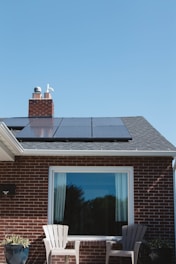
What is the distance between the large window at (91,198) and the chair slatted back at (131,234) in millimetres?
342

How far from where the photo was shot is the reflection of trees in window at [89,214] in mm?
8234

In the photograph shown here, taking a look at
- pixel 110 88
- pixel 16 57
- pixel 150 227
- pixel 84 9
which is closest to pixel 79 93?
pixel 110 88

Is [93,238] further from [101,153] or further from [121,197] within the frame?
[101,153]

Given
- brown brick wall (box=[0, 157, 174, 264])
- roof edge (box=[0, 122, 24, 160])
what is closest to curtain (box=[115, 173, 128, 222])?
brown brick wall (box=[0, 157, 174, 264])

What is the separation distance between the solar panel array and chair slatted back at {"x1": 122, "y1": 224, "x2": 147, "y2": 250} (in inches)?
79.2

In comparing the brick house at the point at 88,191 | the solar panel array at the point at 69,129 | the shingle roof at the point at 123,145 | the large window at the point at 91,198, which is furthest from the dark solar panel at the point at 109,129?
the large window at the point at 91,198

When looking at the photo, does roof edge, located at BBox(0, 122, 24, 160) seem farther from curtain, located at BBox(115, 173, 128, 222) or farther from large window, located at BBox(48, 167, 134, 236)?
curtain, located at BBox(115, 173, 128, 222)

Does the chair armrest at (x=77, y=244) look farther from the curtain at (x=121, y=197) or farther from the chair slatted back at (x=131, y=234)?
the curtain at (x=121, y=197)

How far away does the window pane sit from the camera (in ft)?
27.1

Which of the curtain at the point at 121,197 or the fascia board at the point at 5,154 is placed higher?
the fascia board at the point at 5,154

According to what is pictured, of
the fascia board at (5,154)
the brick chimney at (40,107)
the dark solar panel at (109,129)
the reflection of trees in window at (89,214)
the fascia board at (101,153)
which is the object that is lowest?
the reflection of trees in window at (89,214)

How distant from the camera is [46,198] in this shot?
830 cm

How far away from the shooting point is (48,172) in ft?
27.6

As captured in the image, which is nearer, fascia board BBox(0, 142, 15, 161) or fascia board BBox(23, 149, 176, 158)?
fascia board BBox(0, 142, 15, 161)
